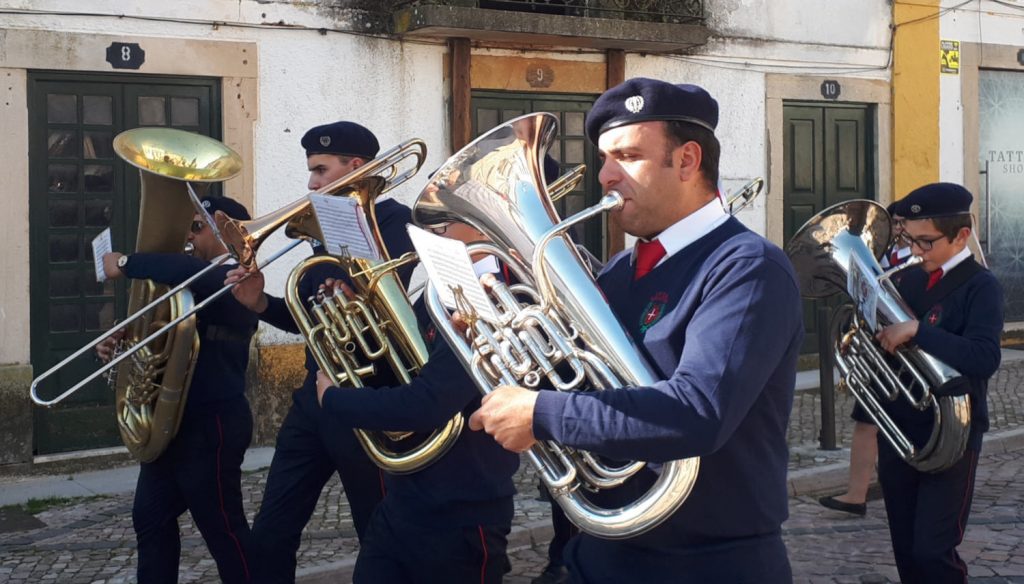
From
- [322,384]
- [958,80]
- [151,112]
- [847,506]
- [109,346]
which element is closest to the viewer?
[322,384]

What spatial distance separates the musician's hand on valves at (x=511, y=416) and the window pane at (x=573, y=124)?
348 inches

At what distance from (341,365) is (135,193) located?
5.61 metres

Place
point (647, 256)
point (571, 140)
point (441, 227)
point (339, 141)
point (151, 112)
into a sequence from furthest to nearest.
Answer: point (571, 140)
point (151, 112)
point (339, 141)
point (441, 227)
point (647, 256)

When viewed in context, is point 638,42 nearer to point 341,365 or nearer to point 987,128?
point 987,128

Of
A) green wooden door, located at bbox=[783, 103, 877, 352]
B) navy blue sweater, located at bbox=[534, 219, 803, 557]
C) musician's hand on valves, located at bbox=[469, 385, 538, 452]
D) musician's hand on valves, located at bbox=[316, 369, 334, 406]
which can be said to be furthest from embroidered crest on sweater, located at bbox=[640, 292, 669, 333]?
green wooden door, located at bbox=[783, 103, 877, 352]

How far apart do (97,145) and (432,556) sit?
6.23 meters

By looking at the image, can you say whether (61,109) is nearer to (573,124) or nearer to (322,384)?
(573,124)

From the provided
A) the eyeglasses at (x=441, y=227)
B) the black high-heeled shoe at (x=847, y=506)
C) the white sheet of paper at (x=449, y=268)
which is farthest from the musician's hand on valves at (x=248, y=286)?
the black high-heeled shoe at (x=847, y=506)

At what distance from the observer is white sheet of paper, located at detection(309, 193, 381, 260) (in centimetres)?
382

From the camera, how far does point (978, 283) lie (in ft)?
15.4

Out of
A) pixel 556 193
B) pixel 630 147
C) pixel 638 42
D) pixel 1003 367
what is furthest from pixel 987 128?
pixel 630 147

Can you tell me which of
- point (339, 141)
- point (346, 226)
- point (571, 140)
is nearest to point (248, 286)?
A: point (339, 141)

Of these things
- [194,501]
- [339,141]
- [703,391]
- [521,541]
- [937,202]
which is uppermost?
[339,141]

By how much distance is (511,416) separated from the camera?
2457 millimetres
